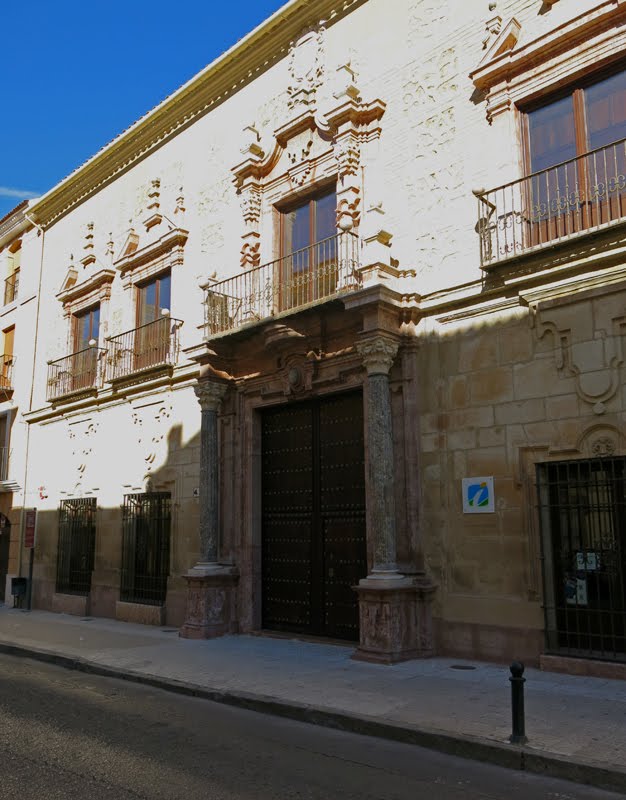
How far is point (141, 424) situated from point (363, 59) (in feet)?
25.1

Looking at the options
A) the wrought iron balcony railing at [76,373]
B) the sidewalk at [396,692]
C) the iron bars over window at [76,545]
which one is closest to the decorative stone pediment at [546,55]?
the sidewalk at [396,692]

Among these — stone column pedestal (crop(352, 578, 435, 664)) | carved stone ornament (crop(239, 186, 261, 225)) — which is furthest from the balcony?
stone column pedestal (crop(352, 578, 435, 664))

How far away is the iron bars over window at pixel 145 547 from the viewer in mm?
13047

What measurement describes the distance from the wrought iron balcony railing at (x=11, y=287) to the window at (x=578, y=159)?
1541cm

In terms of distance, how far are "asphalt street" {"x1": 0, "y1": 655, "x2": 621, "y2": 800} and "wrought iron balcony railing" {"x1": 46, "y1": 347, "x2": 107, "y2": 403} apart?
941cm

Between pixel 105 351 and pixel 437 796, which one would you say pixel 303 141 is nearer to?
pixel 105 351

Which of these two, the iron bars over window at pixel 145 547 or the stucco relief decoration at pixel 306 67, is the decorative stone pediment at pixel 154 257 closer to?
the stucco relief decoration at pixel 306 67

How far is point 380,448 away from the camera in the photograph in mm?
9234

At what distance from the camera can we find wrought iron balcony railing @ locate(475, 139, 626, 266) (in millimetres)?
→ 7992

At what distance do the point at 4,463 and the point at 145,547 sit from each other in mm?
7061

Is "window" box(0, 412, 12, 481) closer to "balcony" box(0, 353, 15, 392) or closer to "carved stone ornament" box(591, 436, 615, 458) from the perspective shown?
"balcony" box(0, 353, 15, 392)

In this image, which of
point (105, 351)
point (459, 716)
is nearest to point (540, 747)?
point (459, 716)

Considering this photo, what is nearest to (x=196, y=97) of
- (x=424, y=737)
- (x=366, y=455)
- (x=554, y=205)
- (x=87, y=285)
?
(x=87, y=285)

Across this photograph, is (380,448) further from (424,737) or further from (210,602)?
(424,737)
